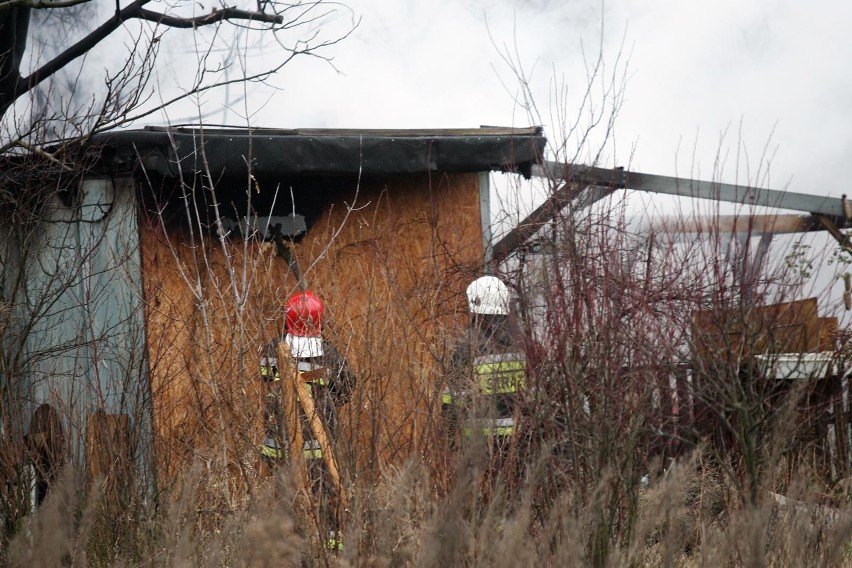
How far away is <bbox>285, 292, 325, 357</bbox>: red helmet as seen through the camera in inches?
212

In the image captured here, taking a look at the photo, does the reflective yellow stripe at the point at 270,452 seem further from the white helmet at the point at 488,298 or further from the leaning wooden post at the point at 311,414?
the white helmet at the point at 488,298

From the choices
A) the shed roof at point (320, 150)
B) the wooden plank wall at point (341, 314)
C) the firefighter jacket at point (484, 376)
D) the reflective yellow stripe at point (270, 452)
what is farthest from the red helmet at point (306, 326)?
the shed roof at point (320, 150)

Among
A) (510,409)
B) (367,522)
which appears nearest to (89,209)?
(510,409)

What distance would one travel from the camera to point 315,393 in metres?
5.47

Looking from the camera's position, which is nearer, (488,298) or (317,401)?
(317,401)

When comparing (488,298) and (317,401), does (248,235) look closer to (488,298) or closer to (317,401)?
(488,298)

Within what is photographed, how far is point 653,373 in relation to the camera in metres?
6.00

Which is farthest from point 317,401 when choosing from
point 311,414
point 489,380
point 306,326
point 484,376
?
point 484,376

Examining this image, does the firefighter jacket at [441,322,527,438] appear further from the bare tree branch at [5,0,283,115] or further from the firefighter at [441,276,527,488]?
the bare tree branch at [5,0,283,115]

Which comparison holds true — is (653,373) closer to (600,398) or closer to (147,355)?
(600,398)

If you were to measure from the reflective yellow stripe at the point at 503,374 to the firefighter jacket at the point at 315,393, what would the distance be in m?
0.91

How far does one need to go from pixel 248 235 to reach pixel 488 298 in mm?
1808

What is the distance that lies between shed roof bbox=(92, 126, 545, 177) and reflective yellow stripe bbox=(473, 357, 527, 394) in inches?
92.5

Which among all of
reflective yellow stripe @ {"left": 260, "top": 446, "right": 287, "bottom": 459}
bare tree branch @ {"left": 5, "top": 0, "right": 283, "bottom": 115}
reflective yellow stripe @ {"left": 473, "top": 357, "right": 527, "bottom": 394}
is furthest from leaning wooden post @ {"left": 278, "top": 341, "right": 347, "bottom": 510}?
bare tree branch @ {"left": 5, "top": 0, "right": 283, "bottom": 115}
